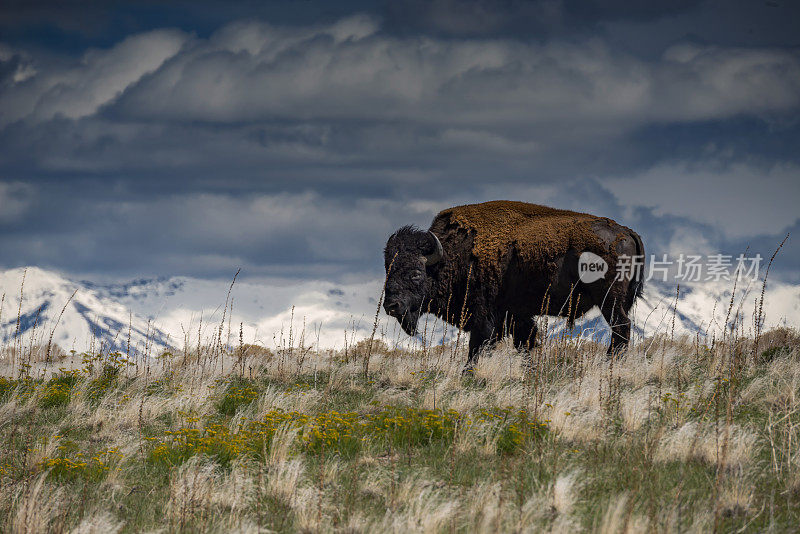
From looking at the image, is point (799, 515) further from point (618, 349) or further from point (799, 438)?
point (618, 349)

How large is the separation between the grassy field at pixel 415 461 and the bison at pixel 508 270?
1.95 m

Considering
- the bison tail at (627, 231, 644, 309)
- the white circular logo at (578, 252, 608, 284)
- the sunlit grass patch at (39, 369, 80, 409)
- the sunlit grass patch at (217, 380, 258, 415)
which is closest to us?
the sunlit grass patch at (217, 380, 258, 415)

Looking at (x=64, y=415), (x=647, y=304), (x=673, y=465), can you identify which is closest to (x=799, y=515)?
(x=673, y=465)

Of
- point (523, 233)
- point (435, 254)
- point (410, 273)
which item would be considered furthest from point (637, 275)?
point (410, 273)

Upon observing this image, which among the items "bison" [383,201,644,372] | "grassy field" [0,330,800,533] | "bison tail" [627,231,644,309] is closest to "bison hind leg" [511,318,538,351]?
"bison" [383,201,644,372]

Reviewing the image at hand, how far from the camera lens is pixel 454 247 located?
38.3ft

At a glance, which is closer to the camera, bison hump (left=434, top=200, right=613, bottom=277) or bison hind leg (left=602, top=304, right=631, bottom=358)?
bison hump (left=434, top=200, right=613, bottom=277)

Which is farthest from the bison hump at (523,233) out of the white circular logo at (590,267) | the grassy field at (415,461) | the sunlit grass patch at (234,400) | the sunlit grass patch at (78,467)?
the sunlit grass patch at (78,467)

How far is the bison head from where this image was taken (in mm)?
11258

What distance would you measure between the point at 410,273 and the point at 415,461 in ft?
18.0

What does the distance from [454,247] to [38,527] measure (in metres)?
7.97

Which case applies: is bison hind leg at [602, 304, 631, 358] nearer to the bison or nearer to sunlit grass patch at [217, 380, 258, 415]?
the bison

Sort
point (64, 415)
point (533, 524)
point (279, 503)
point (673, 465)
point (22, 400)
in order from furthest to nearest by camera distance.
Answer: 1. point (22, 400)
2. point (64, 415)
3. point (673, 465)
4. point (279, 503)
5. point (533, 524)

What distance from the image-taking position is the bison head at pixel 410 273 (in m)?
11.3
